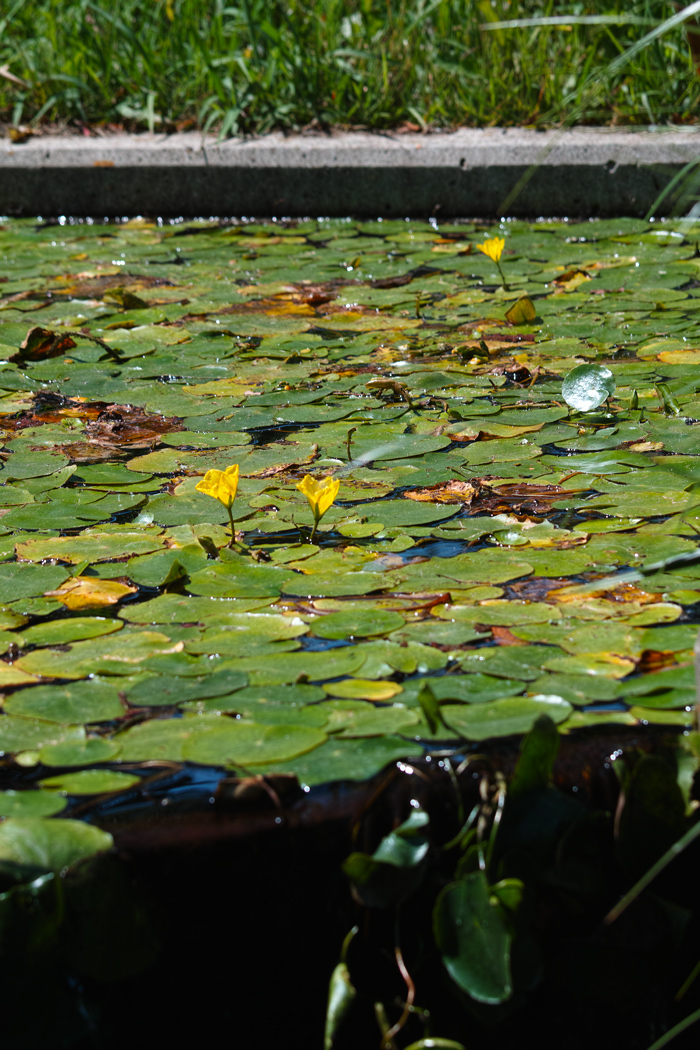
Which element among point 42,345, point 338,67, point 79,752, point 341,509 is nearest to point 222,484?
point 341,509

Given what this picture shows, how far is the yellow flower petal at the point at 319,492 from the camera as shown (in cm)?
129

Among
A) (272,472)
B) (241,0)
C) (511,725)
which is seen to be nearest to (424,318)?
(272,472)

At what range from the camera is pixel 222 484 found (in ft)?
4.37

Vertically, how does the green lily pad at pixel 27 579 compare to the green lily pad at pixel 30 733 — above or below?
below

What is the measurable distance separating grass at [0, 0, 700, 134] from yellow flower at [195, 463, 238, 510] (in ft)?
7.56

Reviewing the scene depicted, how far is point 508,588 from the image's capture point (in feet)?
4.12

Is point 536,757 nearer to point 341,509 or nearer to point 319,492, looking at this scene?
point 319,492

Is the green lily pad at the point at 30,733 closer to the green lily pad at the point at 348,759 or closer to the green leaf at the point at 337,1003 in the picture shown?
the green lily pad at the point at 348,759

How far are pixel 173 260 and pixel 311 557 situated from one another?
1.89 m

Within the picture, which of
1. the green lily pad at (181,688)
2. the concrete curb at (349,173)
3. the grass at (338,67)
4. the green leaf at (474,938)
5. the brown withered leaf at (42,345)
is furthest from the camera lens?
the grass at (338,67)

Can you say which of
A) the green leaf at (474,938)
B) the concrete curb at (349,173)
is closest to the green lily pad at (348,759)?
the green leaf at (474,938)

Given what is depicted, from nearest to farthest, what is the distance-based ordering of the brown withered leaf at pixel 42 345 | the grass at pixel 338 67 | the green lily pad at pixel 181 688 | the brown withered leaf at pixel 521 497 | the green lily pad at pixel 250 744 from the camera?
the green lily pad at pixel 250 744
the green lily pad at pixel 181 688
the brown withered leaf at pixel 521 497
the brown withered leaf at pixel 42 345
the grass at pixel 338 67

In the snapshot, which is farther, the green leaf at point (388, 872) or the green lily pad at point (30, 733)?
the green lily pad at point (30, 733)

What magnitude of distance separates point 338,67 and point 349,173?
65cm
